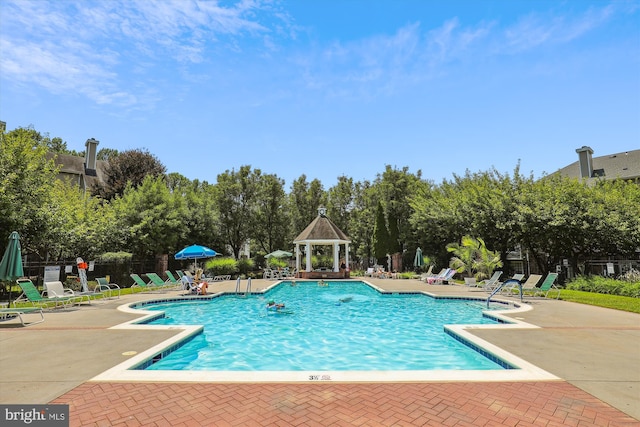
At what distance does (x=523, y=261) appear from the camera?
3102cm

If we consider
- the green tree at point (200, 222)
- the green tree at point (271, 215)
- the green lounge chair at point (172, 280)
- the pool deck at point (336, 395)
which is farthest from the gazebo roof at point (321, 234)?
the pool deck at point (336, 395)

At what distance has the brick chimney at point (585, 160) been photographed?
3250 cm

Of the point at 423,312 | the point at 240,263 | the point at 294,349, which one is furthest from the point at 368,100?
the point at 240,263

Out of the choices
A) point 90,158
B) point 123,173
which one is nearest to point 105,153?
point 90,158

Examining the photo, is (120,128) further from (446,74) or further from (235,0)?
(446,74)

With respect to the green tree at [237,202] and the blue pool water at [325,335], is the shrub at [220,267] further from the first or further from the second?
the blue pool water at [325,335]

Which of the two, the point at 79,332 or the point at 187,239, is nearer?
the point at 79,332

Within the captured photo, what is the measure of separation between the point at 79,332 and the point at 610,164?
4200cm

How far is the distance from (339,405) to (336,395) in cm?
30

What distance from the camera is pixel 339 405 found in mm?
3984

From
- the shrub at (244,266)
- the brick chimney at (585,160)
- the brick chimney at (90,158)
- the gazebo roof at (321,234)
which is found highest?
the brick chimney at (90,158)

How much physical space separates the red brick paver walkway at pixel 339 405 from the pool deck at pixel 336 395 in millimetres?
11

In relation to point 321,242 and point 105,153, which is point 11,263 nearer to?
point 321,242

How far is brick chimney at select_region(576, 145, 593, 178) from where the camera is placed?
107 ft
